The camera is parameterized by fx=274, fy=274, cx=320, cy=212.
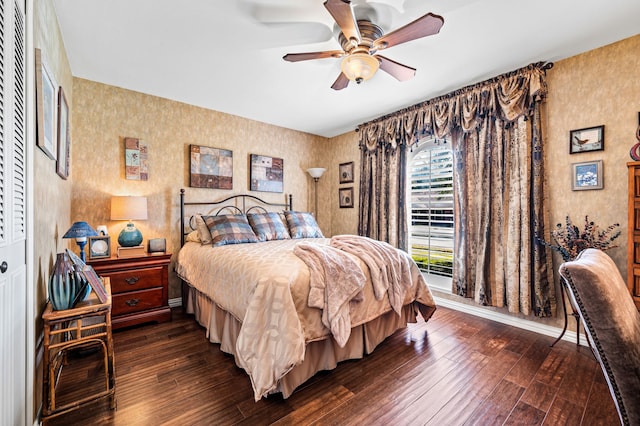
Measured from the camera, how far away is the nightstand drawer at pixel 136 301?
2.66 metres

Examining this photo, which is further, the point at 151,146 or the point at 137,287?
the point at 151,146

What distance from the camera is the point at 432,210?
3566 millimetres

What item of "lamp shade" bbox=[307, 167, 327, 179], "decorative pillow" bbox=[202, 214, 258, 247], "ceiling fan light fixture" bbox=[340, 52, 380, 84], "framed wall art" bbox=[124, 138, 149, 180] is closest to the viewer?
"ceiling fan light fixture" bbox=[340, 52, 380, 84]

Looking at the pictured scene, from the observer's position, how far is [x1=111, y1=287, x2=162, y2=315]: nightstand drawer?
266cm

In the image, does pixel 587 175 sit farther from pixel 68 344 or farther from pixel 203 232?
pixel 68 344

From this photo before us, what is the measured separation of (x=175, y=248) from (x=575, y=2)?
169 inches

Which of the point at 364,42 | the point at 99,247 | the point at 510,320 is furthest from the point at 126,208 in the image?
the point at 510,320

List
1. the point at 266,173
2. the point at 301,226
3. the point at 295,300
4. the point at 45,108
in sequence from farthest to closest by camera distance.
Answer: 1. the point at 266,173
2. the point at 301,226
3. the point at 295,300
4. the point at 45,108

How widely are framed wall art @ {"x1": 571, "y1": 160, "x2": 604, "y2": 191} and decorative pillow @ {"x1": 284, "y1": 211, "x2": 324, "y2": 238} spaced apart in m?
2.71

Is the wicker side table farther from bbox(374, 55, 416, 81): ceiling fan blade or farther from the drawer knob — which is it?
bbox(374, 55, 416, 81): ceiling fan blade

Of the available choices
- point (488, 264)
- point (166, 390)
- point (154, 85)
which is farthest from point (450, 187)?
point (154, 85)

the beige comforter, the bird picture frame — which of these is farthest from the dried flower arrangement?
the beige comforter

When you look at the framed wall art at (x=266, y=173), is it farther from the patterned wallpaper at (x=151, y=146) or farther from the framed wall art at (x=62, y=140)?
the framed wall art at (x=62, y=140)

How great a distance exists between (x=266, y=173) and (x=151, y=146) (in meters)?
1.55
